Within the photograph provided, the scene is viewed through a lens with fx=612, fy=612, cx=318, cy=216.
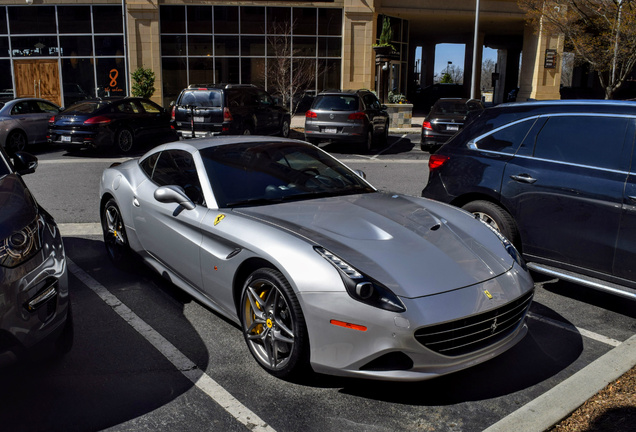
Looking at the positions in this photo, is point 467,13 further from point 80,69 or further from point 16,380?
point 16,380

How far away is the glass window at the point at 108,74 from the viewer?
90.4 ft

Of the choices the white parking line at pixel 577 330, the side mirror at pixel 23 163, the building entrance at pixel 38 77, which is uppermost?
the building entrance at pixel 38 77

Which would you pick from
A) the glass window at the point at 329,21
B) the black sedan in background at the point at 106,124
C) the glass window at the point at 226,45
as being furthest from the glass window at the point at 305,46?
the black sedan in background at the point at 106,124

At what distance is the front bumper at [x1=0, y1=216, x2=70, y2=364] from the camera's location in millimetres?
3203

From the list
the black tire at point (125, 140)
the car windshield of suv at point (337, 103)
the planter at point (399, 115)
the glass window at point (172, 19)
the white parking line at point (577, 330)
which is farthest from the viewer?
the glass window at point (172, 19)

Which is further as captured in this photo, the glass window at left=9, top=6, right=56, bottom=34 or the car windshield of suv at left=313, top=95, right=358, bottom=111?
the glass window at left=9, top=6, right=56, bottom=34

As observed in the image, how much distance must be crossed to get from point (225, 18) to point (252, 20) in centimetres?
122

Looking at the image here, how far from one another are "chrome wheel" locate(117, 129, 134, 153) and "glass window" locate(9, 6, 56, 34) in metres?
13.8

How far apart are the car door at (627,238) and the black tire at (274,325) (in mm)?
2690

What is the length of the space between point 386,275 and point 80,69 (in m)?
27.5

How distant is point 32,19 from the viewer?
27328 millimetres

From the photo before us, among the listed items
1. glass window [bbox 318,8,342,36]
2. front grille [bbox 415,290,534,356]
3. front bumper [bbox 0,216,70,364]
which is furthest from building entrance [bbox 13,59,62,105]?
front grille [bbox 415,290,534,356]

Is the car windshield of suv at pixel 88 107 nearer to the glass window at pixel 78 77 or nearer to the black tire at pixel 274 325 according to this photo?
the glass window at pixel 78 77

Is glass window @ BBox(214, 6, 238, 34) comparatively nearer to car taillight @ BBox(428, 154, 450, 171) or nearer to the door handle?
car taillight @ BBox(428, 154, 450, 171)
